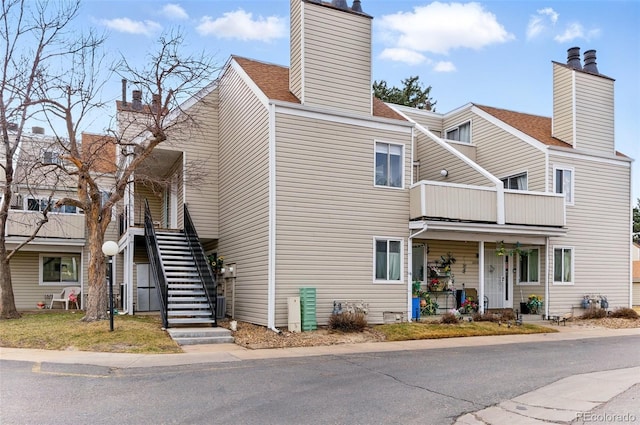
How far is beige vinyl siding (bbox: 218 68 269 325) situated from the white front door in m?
8.85

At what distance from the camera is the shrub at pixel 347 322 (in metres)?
13.4

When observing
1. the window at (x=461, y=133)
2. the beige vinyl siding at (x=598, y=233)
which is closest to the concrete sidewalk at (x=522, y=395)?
the beige vinyl siding at (x=598, y=233)

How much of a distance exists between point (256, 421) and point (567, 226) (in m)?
15.5

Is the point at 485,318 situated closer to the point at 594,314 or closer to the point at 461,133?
the point at 594,314

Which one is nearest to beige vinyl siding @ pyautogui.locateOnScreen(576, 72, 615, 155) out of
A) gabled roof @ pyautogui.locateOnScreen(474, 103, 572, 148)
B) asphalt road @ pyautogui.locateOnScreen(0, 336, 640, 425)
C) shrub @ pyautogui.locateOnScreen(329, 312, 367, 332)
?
gabled roof @ pyautogui.locateOnScreen(474, 103, 572, 148)

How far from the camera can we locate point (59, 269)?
22984mm

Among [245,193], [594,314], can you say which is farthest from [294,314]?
[594,314]

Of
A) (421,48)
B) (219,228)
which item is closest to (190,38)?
(219,228)

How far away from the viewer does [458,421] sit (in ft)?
20.3

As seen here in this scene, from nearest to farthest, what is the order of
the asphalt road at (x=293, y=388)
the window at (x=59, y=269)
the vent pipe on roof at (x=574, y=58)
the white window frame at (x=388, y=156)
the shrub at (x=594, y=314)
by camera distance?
the asphalt road at (x=293, y=388) → the white window frame at (x=388, y=156) → the shrub at (x=594, y=314) → the vent pipe on roof at (x=574, y=58) → the window at (x=59, y=269)

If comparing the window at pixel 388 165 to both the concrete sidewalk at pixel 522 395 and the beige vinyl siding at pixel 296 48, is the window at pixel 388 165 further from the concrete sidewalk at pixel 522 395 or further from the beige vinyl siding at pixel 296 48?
the concrete sidewalk at pixel 522 395

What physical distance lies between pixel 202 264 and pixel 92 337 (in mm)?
4275

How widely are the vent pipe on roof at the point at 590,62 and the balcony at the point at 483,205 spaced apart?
19.5ft

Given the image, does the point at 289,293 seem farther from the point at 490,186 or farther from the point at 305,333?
the point at 490,186
